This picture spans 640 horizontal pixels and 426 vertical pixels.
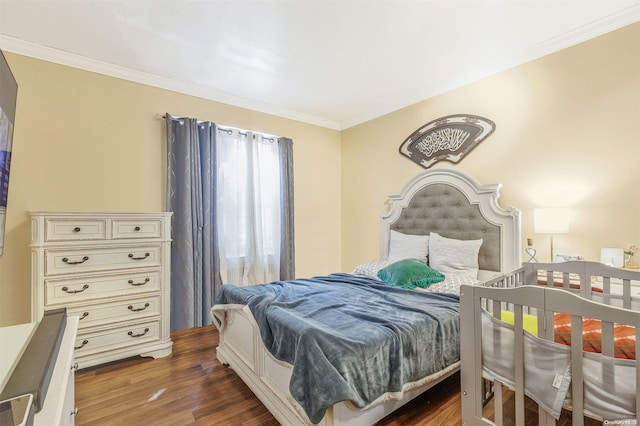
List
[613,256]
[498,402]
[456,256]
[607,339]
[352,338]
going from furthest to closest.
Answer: [456,256] < [613,256] < [352,338] < [498,402] < [607,339]

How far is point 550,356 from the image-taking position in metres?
1.07

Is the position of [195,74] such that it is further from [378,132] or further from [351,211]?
[351,211]

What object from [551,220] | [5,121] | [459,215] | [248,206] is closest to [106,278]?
[5,121]

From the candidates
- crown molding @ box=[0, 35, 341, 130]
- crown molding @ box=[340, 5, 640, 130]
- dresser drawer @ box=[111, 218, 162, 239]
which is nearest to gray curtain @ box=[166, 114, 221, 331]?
crown molding @ box=[0, 35, 341, 130]

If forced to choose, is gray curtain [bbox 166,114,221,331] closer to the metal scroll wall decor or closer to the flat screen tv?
the flat screen tv

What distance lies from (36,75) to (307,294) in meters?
2.85

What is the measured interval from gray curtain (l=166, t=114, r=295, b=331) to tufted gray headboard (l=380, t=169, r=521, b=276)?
6.71ft

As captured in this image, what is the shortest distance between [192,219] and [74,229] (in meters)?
0.97

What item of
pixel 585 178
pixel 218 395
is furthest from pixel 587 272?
pixel 218 395

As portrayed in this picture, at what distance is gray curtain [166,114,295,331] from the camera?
9.55 feet

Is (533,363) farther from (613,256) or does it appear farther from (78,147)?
(78,147)

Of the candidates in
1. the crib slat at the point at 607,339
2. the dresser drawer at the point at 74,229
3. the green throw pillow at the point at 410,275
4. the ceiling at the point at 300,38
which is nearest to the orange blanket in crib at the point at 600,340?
the crib slat at the point at 607,339

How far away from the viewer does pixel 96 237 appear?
87.7 inches

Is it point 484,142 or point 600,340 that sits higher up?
point 484,142
